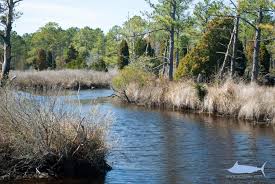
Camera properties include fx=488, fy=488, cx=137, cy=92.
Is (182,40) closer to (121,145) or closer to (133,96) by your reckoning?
(133,96)

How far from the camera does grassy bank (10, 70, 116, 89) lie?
130 feet

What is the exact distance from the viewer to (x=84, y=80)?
143ft

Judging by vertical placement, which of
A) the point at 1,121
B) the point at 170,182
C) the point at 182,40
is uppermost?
the point at 182,40

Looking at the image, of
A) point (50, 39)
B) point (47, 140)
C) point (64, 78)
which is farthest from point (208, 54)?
point (50, 39)

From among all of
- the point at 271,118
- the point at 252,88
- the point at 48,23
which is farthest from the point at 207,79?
the point at 48,23

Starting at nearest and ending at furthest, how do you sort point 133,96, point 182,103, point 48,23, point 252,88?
point 252,88
point 182,103
point 133,96
point 48,23

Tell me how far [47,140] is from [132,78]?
19.9 metres

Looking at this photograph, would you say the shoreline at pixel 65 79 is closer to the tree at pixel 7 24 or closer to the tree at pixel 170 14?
the tree at pixel 170 14

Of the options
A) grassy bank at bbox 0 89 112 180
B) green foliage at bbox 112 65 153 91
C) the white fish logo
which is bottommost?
the white fish logo

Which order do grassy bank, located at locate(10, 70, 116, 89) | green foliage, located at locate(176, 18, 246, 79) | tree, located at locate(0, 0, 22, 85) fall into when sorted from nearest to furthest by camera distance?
tree, located at locate(0, 0, 22, 85) → green foliage, located at locate(176, 18, 246, 79) → grassy bank, located at locate(10, 70, 116, 89)

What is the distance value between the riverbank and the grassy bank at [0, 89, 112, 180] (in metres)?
11.3

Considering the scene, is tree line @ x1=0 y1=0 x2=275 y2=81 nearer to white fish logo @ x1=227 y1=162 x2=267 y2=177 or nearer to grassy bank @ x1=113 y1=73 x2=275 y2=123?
grassy bank @ x1=113 y1=73 x2=275 y2=123

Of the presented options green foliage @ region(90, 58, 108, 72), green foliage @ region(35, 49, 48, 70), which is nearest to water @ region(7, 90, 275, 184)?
green foliage @ region(90, 58, 108, 72)

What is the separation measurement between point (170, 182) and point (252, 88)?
12693 millimetres
